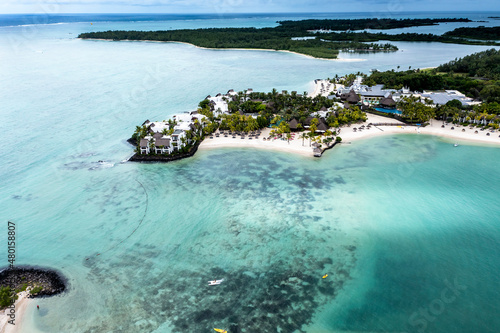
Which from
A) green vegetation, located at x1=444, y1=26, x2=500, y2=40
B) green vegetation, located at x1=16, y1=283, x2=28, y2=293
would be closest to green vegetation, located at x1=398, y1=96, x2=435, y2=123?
green vegetation, located at x1=16, y1=283, x2=28, y2=293

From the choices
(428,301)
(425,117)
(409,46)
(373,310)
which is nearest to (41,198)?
(373,310)

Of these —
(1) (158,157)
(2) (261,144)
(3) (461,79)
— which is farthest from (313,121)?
(3) (461,79)

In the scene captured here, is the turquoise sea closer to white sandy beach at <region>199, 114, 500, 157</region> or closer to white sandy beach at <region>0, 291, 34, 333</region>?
white sandy beach at <region>0, 291, 34, 333</region>

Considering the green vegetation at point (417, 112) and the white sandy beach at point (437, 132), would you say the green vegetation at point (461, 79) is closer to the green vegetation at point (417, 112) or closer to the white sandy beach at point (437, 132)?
the white sandy beach at point (437, 132)

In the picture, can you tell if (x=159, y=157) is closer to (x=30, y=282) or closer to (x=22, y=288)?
(x=30, y=282)

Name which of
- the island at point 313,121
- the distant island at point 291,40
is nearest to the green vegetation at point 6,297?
the island at point 313,121

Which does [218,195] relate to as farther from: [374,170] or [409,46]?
[409,46]
